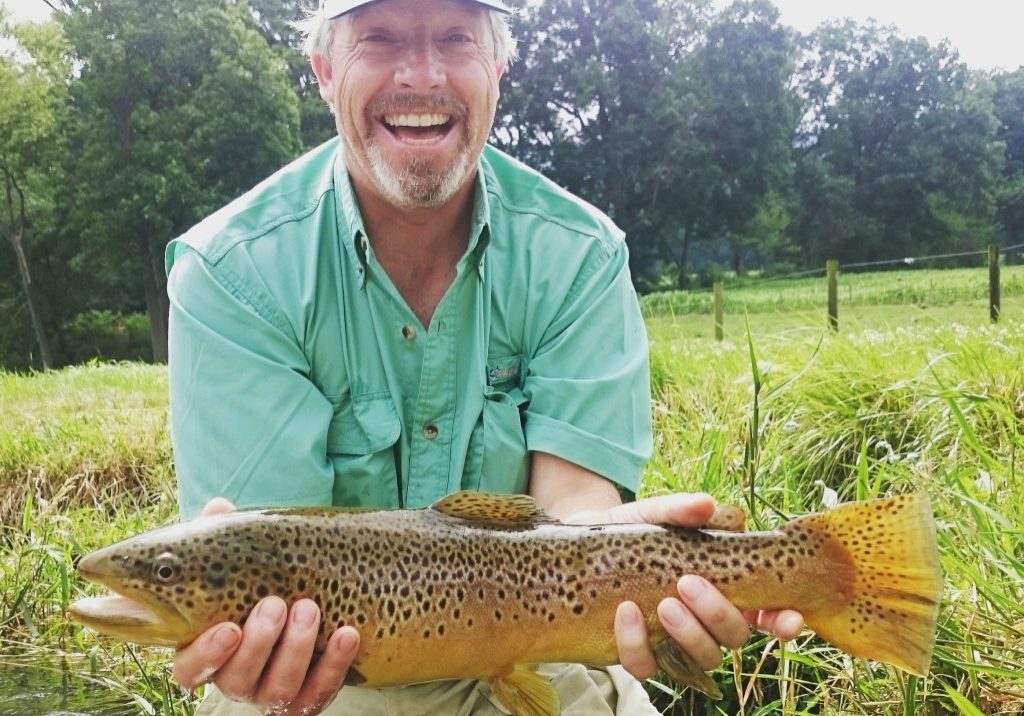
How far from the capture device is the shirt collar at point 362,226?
2781 mm

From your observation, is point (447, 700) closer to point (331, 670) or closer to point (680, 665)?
point (331, 670)

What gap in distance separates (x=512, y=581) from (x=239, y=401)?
0.97 m

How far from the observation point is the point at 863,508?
211 cm

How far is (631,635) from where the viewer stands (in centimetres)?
210

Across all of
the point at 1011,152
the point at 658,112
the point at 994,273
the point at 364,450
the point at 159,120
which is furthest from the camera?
the point at 1011,152

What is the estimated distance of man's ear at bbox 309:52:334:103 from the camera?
3.05 m

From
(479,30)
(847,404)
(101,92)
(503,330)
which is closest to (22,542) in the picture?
(503,330)

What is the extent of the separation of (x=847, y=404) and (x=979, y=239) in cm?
6036

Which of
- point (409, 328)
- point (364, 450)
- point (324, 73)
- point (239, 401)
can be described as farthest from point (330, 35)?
point (364, 450)

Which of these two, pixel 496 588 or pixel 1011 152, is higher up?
pixel 1011 152

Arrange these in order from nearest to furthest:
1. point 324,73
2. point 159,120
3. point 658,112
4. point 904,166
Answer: point 324,73 → point 159,120 → point 658,112 → point 904,166

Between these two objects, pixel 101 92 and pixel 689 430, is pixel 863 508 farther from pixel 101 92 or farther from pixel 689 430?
pixel 101 92

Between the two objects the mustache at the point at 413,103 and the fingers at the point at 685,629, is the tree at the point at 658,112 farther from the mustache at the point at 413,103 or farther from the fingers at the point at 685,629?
the fingers at the point at 685,629

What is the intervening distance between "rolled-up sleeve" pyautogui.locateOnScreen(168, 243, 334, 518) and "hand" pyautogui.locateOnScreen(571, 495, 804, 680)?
956 millimetres
